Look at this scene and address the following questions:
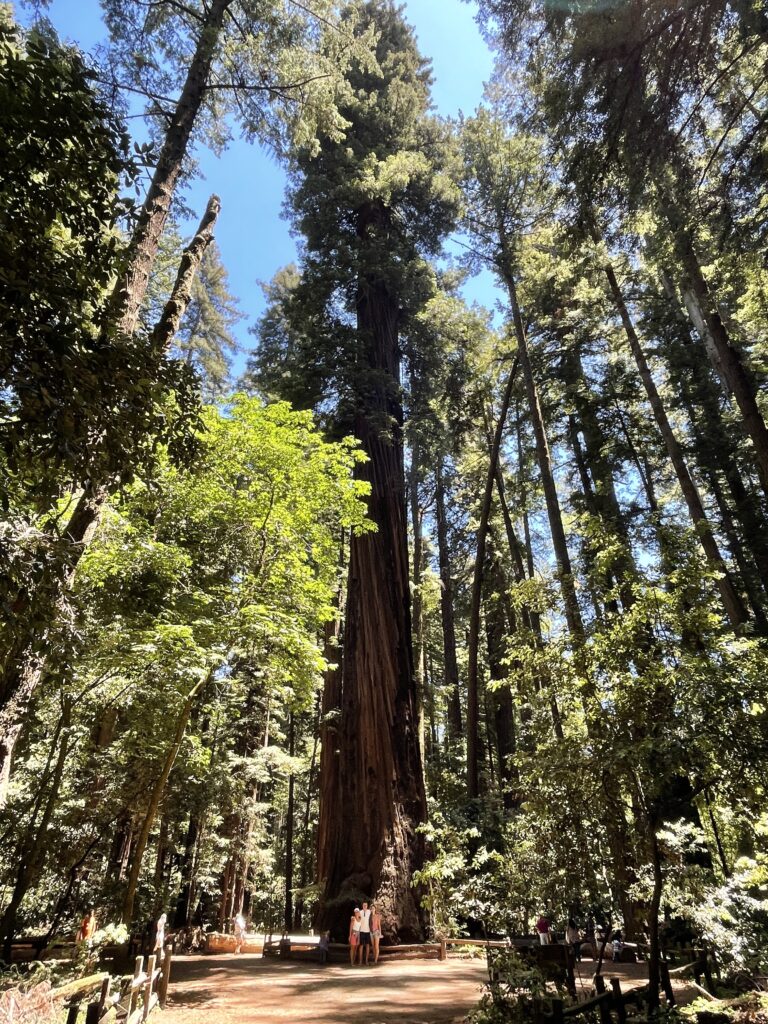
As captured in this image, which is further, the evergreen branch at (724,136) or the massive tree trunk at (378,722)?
the massive tree trunk at (378,722)

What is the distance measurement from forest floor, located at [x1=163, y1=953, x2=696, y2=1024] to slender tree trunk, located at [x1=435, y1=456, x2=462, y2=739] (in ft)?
29.2

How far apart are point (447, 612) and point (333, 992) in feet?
42.4

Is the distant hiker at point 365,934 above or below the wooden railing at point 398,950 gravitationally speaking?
above

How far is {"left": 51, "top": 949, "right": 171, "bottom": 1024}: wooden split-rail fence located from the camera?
377 cm

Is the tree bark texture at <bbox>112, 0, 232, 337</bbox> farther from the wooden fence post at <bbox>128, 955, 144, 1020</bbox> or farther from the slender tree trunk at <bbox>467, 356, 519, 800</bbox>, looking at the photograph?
the slender tree trunk at <bbox>467, 356, 519, 800</bbox>

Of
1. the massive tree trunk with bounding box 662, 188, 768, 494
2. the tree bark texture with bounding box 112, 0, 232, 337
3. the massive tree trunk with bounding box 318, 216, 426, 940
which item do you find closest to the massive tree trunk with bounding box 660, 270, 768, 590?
the massive tree trunk with bounding box 662, 188, 768, 494

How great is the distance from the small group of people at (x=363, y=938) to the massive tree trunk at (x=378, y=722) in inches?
22.3

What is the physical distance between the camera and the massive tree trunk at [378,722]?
31.8 feet

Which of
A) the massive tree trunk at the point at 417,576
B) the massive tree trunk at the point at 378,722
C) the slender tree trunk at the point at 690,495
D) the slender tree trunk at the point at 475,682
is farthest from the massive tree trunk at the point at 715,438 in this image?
the massive tree trunk at the point at 378,722

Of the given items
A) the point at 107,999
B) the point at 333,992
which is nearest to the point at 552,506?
the point at 333,992

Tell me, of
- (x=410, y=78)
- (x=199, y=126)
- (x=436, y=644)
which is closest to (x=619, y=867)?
(x=199, y=126)

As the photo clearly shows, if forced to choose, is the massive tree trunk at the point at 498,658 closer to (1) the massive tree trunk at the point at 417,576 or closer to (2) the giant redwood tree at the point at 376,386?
(1) the massive tree trunk at the point at 417,576

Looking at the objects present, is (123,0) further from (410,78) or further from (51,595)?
(410,78)

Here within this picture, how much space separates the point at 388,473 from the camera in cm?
1368
